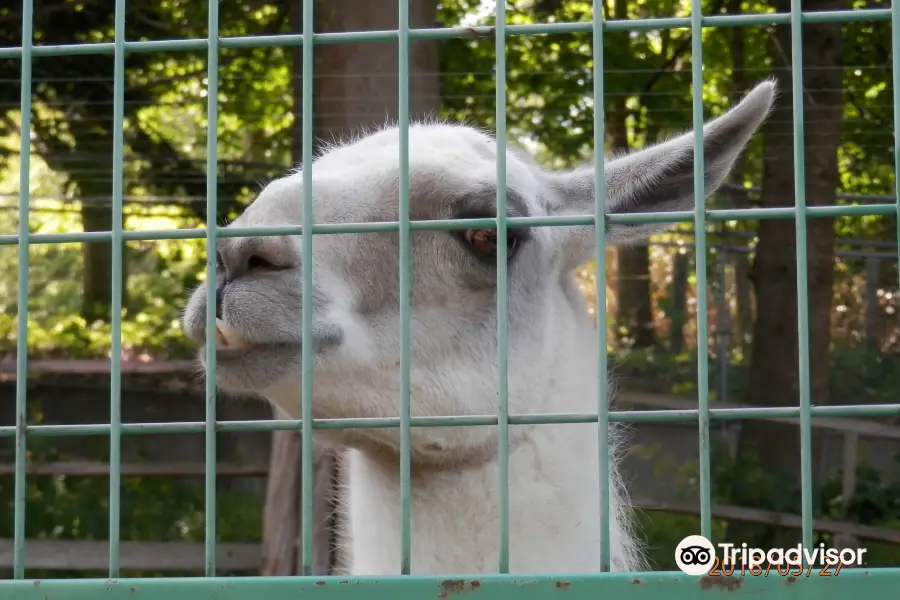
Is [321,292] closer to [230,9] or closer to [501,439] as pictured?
[501,439]

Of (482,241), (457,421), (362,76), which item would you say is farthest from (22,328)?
(362,76)

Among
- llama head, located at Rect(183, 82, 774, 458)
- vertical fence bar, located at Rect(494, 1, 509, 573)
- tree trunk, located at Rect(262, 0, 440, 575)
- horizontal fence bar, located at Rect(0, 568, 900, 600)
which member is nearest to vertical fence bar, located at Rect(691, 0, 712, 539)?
horizontal fence bar, located at Rect(0, 568, 900, 600)

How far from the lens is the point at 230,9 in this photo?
7242 millimetres

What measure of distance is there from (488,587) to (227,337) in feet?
3.27

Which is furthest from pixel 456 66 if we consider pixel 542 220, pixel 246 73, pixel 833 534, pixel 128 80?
pixel 542 220

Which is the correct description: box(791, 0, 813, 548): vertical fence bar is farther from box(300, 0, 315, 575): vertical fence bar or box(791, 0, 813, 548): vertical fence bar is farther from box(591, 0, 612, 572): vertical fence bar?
box(300, 0, 315, 575): vertical fence bar

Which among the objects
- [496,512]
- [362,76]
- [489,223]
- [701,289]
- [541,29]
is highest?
[362,76]

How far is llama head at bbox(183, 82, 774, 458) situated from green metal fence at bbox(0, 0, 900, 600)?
1.55ft

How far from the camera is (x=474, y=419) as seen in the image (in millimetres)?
1945

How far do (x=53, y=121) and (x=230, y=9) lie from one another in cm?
140

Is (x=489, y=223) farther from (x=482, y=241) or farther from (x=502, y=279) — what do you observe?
(x=482, y=241)

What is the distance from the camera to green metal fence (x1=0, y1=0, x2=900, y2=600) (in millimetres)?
1816

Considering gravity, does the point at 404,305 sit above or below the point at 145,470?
above
